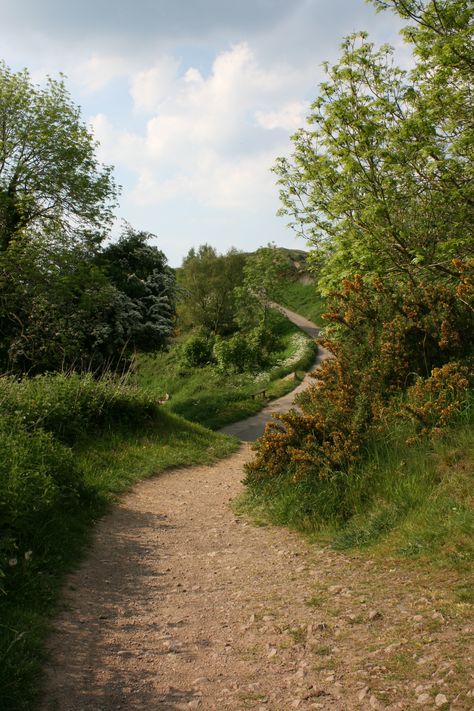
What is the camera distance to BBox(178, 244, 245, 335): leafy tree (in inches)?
1497

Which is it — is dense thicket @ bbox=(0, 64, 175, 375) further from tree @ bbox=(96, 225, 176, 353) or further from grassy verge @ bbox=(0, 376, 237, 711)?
grassy verge @ bbox=(0, 376, 237, 711)

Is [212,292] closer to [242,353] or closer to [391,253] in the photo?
[242,353]

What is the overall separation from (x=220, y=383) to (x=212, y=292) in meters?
12.1

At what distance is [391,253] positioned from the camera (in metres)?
11.2

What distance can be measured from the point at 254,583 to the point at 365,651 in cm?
174

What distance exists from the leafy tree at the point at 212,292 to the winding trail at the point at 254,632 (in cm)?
3164

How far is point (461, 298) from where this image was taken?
7902 mm

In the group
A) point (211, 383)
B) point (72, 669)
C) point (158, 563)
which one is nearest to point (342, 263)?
point (158, 563)

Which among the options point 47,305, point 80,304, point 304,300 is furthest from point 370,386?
point 304,300

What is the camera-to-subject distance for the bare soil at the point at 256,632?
3555mm

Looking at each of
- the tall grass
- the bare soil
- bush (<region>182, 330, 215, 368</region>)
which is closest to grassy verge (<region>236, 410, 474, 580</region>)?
the tall grass

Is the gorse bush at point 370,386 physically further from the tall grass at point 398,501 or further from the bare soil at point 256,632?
the bare soil at point 256,632

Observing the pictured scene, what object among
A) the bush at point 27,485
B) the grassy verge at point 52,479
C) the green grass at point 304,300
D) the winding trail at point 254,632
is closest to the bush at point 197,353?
the green grass at point 304,300

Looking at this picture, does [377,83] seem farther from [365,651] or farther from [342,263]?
[365,651]
